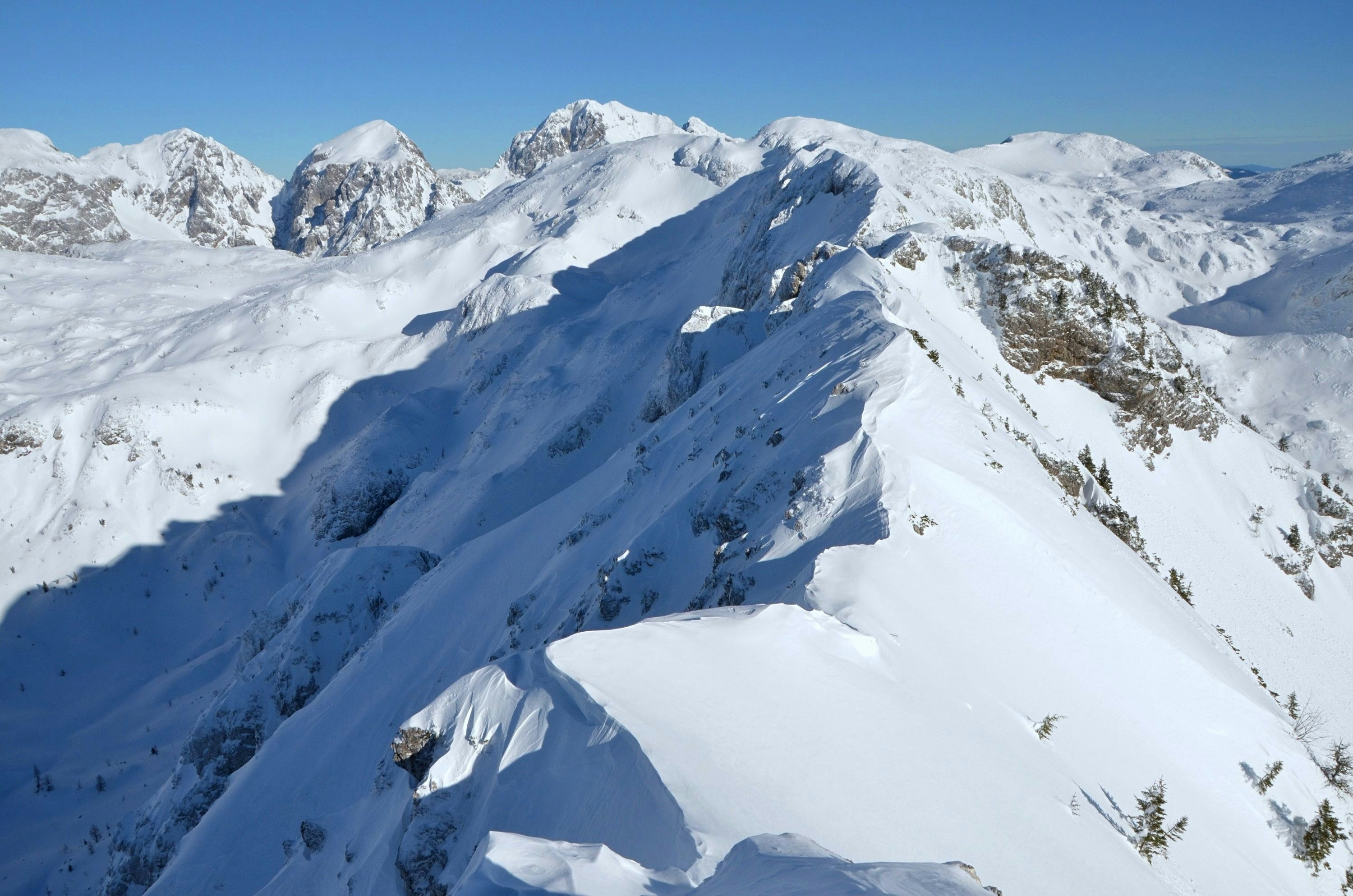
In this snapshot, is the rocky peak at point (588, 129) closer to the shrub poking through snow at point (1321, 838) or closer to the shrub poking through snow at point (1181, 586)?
the shrub poking through snow at point (1181, 586)

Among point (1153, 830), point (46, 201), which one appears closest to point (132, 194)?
point (46, 201)

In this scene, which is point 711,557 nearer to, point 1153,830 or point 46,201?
point 1153,830

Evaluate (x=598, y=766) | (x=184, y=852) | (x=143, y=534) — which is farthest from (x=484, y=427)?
(x=598, y=766)

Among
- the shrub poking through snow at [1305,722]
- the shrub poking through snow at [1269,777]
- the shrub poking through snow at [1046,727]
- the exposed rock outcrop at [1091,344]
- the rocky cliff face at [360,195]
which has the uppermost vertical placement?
the rocky cliff face at [360,195]

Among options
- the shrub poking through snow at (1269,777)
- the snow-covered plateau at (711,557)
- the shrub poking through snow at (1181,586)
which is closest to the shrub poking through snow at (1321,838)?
the snow-covered plateau at (711,557)

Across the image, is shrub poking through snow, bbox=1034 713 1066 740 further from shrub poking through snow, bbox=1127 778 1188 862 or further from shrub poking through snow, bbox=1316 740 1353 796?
shrub poking through snow, bbox=1316 740 1353 796

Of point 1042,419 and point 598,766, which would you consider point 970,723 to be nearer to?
point 598,766
